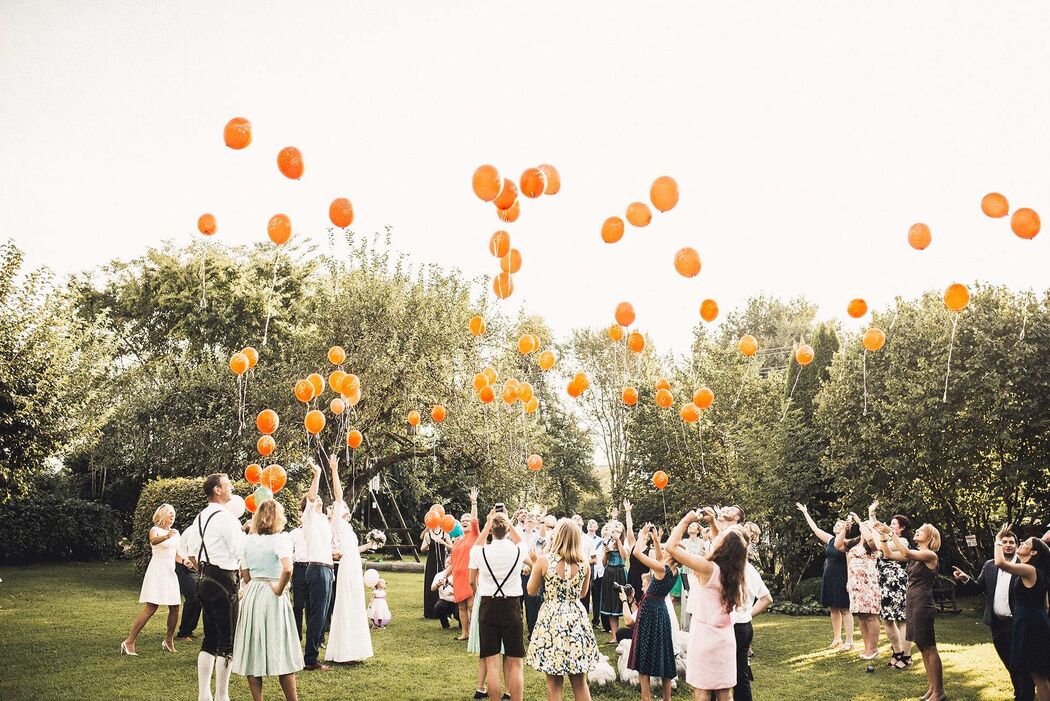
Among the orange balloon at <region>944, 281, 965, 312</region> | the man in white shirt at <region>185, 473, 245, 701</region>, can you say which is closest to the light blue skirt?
the man in white shirt at <region>185, 473, 245, 701</region>

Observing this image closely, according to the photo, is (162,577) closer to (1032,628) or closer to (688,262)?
(688,262)

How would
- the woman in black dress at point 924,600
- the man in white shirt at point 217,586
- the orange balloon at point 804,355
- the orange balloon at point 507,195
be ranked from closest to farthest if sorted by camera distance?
the man in white shirt at point 217,586
the woman in black dress at point 924,600
the orange balloon at point 507,195
the orange balloon at point 804,355

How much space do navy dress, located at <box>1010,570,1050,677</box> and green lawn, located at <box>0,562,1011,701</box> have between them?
5.05 feet

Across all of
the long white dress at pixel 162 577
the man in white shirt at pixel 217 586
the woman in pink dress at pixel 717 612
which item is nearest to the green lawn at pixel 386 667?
the long white dress at pixel 162 577

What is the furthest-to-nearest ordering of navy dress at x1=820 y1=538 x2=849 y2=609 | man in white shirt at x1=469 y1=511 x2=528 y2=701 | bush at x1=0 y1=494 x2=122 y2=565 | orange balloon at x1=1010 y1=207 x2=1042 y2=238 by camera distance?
bush at x1=0 y1=494 x2=122 y2=565 → navy dress at x1=820 y1=538 x2=849 y2=609 → orange balloon at x1=1010 y1=207 x2=1042 y2=238 → man in white shirt at x1=469 y1=511 x2=528 y2=701

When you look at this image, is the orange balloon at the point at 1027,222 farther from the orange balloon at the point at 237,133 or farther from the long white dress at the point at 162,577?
the long white dress at the point at 162,577

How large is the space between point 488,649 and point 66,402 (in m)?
10.5

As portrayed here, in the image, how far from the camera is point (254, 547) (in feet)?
19.9

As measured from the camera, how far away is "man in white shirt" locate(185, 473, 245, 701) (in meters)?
6.38

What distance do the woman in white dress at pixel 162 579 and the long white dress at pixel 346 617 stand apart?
6.40 feet

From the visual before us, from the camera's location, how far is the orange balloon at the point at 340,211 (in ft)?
30.5

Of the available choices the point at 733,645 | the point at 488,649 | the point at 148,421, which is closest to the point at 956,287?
the point at 733,645

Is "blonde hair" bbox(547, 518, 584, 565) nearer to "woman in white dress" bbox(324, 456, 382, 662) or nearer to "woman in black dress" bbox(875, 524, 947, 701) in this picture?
"woman in white dress" bbox(324, 456, 382, 662)

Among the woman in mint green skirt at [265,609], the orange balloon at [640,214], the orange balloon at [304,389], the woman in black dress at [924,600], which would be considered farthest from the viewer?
the orange balloon at [304,389]
